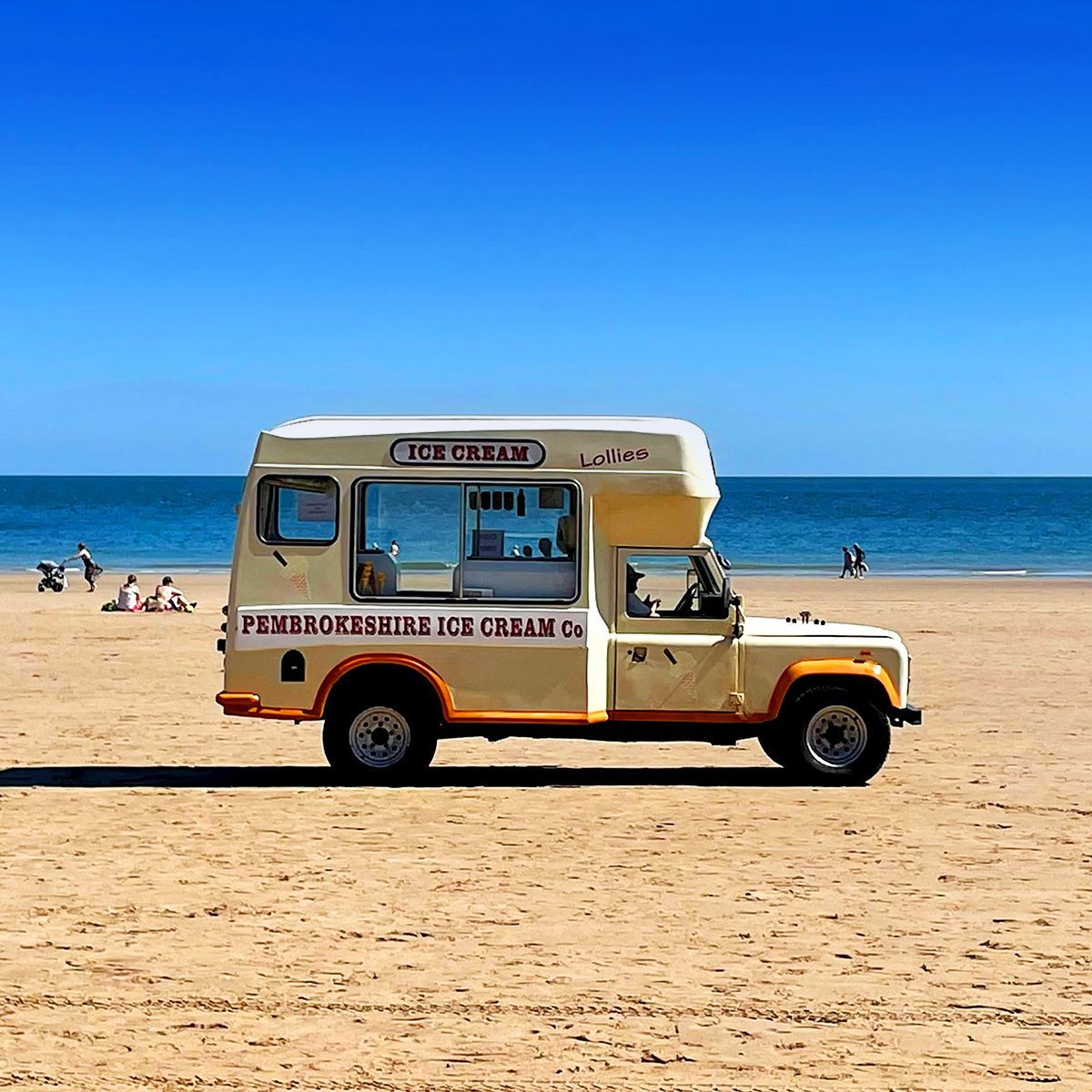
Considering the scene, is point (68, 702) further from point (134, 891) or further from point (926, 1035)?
point (926, 1035)

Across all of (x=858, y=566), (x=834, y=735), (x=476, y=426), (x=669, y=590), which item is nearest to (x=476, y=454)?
(x=476, y=426)

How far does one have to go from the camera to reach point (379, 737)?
12.3 meters

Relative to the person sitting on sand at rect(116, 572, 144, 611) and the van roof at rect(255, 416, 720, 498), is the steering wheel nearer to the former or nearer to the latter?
the van roof at rect(255, 416, 720, 498)

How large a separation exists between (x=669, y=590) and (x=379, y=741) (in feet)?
7.90

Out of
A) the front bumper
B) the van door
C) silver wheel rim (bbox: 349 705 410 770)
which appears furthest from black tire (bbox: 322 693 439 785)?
the front bumper

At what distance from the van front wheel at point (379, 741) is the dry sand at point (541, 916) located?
248 mm

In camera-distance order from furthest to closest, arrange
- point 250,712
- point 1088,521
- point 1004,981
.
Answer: point 1088,521 < point 250,712 < point 1004,981

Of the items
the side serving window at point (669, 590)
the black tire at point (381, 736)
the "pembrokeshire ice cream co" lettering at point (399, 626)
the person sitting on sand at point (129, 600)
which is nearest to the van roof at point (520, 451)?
the side serving window at point (669, 590)

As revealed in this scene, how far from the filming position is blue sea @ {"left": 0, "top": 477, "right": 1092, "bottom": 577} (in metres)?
58.6

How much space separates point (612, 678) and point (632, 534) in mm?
1062

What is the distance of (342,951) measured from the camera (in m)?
7.69

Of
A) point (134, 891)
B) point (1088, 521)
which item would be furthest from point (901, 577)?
point (1088, 521)

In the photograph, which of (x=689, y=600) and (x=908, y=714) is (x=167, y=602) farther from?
(x=908, y=714)

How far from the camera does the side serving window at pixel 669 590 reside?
1234 cm
